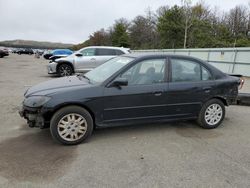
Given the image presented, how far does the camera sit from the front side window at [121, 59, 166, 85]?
4265 mm

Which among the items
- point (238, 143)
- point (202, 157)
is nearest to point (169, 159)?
point (202, 157)

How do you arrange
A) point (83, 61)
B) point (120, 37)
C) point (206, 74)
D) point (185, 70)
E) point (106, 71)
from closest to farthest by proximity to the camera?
1. point (106, 71)
2. point (185, 70)
3. point (206, 74)
4. point (83, 61)
5. point (120, 37)

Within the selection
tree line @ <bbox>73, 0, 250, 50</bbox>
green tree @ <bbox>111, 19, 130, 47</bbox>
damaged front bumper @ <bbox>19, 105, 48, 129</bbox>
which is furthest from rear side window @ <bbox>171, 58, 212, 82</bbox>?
green tree @ <bbox>111, 19, 130, 47</bbox>

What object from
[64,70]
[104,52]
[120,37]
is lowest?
[64,70]

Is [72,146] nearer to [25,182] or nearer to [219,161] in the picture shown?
[25,182]

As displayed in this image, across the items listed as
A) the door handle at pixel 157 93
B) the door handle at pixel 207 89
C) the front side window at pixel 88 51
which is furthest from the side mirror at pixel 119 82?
the front side window at pixel 88 51

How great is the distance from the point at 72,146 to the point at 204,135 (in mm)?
2571

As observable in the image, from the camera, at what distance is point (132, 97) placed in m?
4.16

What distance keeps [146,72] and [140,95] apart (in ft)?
1.63

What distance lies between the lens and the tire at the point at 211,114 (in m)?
4.80

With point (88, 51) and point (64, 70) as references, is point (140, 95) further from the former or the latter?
point (64, 70)

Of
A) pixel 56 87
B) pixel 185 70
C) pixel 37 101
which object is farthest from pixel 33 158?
pixel 185 70

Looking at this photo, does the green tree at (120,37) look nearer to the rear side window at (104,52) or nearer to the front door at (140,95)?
the rear side window at (104,52)

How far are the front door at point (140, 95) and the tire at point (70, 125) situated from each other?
1.21 ft
